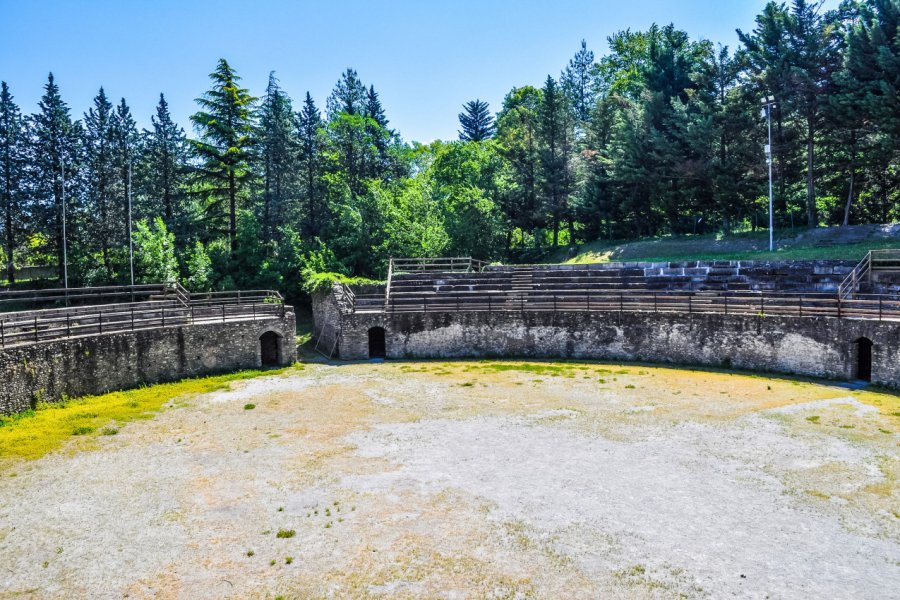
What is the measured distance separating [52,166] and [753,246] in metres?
47.9

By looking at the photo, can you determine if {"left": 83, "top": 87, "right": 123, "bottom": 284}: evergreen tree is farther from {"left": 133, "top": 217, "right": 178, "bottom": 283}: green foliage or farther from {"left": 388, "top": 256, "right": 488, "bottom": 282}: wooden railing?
{"left": 388, "top": 256, "right": 488, "bottom": 282}: wooden railing

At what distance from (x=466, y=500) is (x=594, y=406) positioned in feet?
25.6

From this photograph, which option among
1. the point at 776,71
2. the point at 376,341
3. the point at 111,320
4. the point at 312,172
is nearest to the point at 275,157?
the point at 312,172

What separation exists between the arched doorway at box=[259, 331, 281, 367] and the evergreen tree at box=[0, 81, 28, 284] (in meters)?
28.3

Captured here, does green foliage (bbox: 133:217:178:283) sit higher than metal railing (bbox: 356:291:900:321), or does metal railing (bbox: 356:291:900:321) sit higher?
green foliage (bbox: 133:217:178:283)

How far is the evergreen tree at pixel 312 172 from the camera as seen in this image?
44844mm

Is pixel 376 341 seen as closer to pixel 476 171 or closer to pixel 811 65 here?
pixel 476 171

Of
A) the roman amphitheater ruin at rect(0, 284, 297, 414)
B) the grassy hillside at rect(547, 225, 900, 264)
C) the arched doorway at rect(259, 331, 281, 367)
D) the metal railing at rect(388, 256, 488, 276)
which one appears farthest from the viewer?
the metal railing at rect(388, 256, 488, 276)

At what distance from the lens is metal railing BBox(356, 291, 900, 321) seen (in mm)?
21484

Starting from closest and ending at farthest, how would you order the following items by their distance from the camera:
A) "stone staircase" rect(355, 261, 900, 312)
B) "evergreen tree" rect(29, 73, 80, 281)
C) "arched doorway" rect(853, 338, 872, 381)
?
1. "arched doorway" rect(853, 338, 872, 381)
2. "stone staircase" rect(355, 261, 900, 312)
3. "evergreen tree" rect(29, 73, 80, 281)

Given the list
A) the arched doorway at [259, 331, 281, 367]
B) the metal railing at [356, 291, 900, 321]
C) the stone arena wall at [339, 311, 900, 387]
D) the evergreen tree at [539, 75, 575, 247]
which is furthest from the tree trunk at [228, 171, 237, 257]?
the evergreen tree at [539, 75, 575, 247]

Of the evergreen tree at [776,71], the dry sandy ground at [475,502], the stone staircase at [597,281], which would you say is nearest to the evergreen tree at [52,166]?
the stone staircase at [597,281]

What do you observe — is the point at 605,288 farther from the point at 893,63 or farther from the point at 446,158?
the point at 446,158

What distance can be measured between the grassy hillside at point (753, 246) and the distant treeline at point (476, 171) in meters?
3.00
